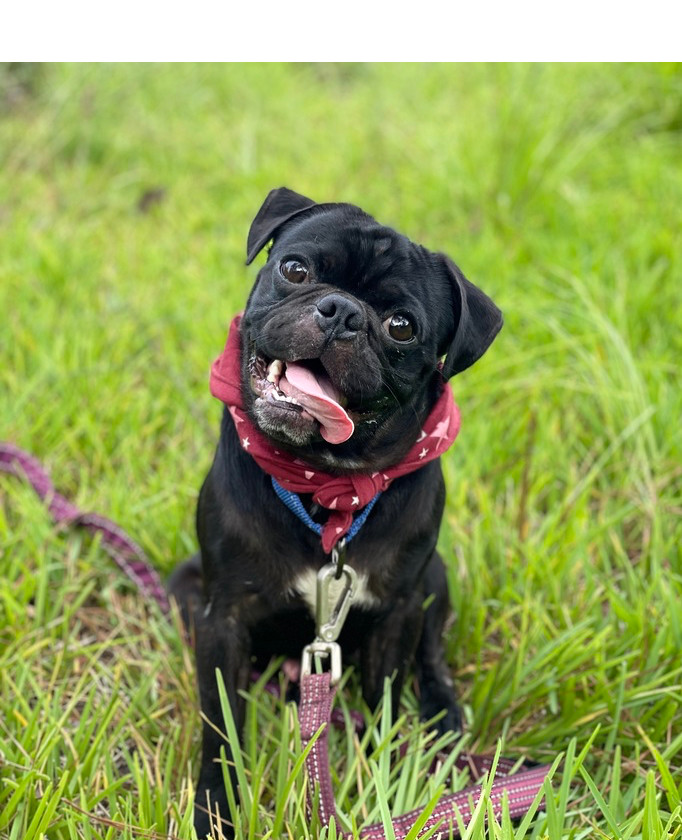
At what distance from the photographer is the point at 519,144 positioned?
5066mm

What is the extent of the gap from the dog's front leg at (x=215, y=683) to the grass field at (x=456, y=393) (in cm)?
12

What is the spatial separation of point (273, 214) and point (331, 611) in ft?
3.55

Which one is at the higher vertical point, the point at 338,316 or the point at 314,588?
the point at 338,316

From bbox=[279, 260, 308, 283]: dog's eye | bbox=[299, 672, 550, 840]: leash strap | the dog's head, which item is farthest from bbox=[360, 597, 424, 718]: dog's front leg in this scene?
bbox=[279, 260, 308, 283]: dog's eye

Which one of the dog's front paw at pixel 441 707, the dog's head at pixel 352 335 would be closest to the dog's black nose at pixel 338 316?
the dog's head at pixel 352 335

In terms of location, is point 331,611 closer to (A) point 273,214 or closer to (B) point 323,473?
(B) point 323,473

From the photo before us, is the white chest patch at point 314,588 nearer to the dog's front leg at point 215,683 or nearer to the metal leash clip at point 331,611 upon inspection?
the metal leash clip at point 331,611

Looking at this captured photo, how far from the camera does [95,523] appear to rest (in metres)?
3.13

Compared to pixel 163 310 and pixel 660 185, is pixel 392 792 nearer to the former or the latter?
pixel 163 310

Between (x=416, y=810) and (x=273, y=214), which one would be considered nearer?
(x=416, y=810)

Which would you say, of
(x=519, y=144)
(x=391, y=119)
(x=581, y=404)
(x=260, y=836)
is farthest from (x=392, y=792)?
(x=391, y=119)

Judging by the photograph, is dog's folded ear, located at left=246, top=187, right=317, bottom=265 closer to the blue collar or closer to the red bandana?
the red bandana

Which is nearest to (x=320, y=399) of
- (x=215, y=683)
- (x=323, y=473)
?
(x=323, y=473)

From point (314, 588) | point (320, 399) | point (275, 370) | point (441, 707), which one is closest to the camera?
point (320, 399)
